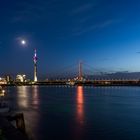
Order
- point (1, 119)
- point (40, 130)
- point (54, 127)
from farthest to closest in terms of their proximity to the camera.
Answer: point (54, 127), point (40, 130), point (1, 119)

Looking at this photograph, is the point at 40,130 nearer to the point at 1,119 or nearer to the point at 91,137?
the point at 91,137

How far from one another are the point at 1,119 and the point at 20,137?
5.64 metres

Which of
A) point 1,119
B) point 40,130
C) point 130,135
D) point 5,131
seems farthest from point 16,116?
point 130,135

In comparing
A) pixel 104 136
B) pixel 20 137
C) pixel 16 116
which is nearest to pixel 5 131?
pixel 20 137

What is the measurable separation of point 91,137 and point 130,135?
3911 millimetres

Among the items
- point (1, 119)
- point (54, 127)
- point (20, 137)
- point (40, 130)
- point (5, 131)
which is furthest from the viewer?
point (54, 127)

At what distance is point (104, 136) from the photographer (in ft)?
85.5

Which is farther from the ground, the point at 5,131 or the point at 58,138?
the point at 5,131

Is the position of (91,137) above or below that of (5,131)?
below

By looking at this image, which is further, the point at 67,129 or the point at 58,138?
the point at 67,129

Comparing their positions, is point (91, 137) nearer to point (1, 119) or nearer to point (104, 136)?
point (104, 136)

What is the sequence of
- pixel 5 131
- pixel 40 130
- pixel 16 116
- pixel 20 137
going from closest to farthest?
pixel 20 137 → pixel 5 131 → pixel 16 116 → pixel 40 130

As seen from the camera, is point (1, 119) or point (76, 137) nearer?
point (1, 119)

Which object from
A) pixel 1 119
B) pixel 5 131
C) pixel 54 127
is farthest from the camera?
pixel 54 127
